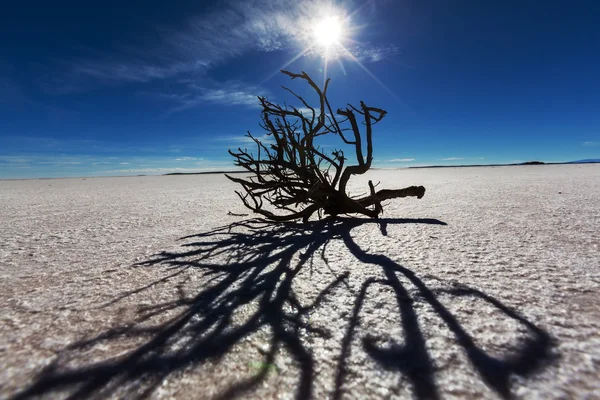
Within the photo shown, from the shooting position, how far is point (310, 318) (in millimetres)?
938

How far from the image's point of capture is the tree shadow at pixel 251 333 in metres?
0.66

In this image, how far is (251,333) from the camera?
0.86m

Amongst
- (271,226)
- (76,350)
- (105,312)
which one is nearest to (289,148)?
(271,226)

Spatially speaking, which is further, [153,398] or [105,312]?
[105,312]

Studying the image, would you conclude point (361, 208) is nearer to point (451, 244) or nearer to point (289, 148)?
point (289, 148)

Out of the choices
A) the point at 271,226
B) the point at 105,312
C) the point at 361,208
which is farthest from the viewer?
the point at 361,208

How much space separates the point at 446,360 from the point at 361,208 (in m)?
2.13

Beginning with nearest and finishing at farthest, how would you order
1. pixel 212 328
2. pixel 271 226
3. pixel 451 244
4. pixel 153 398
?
pixel 153 398, pixel 212 328, pixel 451 244, pixel 271 226

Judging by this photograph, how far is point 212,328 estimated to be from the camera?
2.90ft

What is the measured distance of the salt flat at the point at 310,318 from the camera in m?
0.66

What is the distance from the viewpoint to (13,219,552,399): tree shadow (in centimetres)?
66

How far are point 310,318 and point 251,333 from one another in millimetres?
200

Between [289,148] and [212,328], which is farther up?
[289,148]

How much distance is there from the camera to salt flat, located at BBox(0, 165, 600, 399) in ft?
2.15
